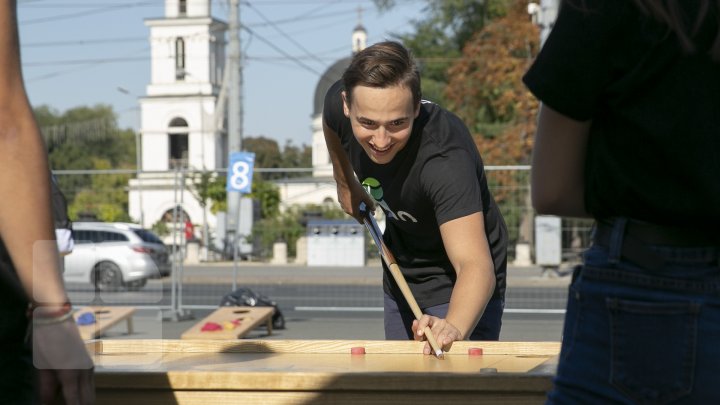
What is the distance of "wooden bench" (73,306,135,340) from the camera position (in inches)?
115

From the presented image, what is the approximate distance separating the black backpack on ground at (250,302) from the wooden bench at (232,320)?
47 centimetres

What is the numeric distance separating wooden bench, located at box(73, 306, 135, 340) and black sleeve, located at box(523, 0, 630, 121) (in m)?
1.24

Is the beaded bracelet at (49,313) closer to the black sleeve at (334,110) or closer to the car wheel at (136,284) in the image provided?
the car wheel at (136,284)

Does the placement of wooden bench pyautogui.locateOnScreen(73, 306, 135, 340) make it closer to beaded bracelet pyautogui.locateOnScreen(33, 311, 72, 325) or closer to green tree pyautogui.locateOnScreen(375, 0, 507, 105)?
beaded bracelet pyautogui.locateOnScreen(33, 311, 72, 325)

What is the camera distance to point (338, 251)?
15.2 m

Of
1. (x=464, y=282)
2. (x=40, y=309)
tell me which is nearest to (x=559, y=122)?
(x=40, y=309)

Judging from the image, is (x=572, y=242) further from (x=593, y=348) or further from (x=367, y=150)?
(x=593, y=348)

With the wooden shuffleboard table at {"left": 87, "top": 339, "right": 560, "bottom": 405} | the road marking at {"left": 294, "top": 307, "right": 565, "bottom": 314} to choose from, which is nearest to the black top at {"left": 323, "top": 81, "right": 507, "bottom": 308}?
the wooden shuffleboard table at {"left": 87, "top": 339, "right": 560, "bottom": 405}

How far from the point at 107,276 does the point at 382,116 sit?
0.96 meters

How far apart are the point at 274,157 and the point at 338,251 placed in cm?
7319

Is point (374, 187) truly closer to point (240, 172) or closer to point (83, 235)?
point (83, 235)

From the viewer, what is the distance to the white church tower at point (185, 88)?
210 ft

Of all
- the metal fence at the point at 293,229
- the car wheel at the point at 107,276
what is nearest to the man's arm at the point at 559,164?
the car wheel at the point at 107,276

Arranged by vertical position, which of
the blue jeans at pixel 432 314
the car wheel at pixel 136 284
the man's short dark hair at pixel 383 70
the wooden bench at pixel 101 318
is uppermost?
the man's short dark hair at pixel 383 70
